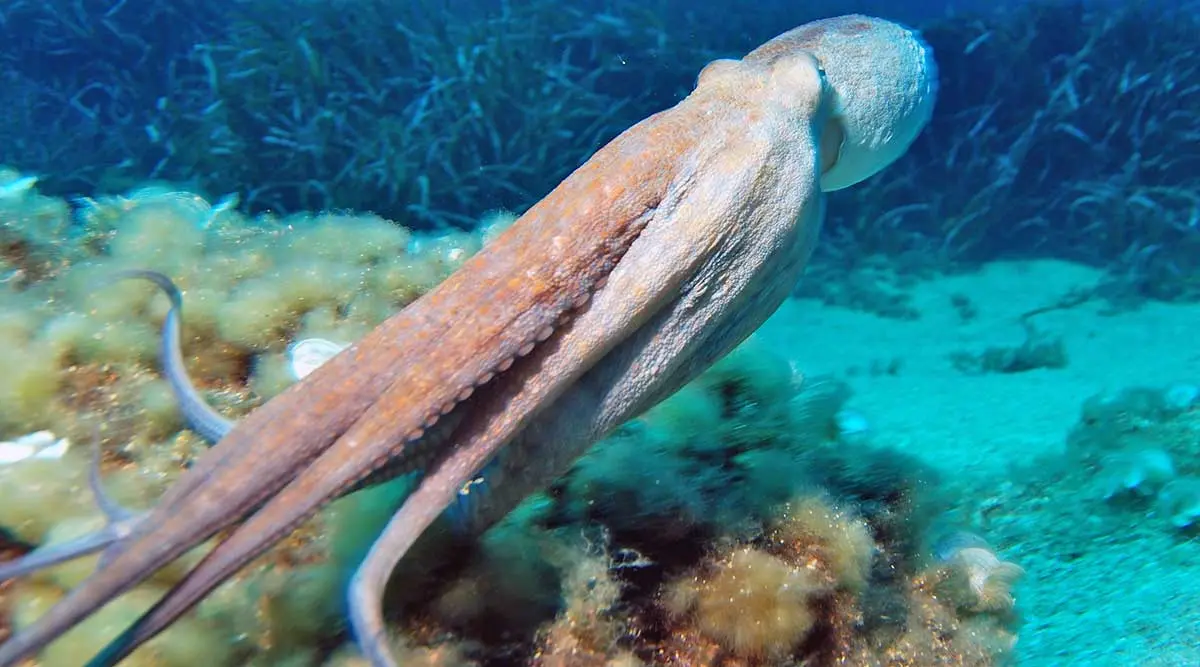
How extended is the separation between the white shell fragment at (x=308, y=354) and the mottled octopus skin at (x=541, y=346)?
88 cm

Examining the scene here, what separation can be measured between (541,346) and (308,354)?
3.55 ft

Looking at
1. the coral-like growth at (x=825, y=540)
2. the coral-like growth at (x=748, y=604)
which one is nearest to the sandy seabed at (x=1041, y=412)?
the coral-like growth at (x=825, y=540)

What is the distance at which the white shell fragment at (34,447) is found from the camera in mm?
2016

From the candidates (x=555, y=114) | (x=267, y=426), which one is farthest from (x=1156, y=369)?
(x=267, y=426)

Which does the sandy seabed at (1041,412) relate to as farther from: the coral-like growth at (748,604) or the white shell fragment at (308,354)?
the white shell fragment at (308,354)

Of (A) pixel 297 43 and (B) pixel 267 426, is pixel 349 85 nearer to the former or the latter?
(A) pixel 297 43

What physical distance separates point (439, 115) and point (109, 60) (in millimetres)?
5987

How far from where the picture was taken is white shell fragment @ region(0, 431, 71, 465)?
2.02 metres

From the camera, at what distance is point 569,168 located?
11398 millimetres

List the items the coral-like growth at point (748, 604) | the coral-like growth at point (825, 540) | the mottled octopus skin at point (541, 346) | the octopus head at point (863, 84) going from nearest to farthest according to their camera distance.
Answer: the mottled octopus skin at point (541, 346), the coral-like growth at point (748, 604), the coral-like growth at point (825, 540), the octopus head at point (863, 84)

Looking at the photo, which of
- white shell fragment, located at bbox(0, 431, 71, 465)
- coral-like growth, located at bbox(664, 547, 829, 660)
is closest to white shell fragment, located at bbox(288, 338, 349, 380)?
white shell fragment, located at bbox(0, 431, 71, 465)

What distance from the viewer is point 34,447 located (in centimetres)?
207

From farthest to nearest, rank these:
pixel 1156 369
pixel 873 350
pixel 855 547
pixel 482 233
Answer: pixel 873 350
pixel 1156 369
pixel 482 233
pixel 855 547

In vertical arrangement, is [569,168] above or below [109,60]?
below
